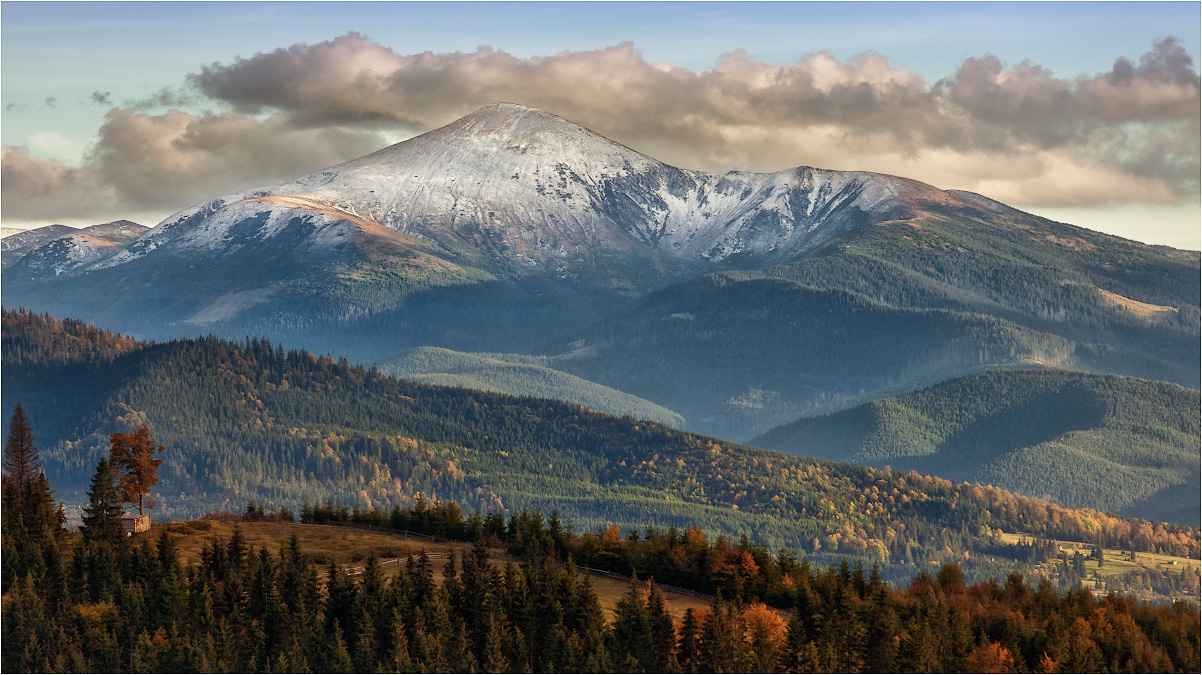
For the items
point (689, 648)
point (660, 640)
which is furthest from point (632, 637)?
point (689, 648)

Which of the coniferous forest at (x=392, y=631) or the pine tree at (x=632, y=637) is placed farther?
the pine tree at (x=632, y=637)

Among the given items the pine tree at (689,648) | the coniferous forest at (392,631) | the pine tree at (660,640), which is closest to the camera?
the coniferous forest at (392,631)

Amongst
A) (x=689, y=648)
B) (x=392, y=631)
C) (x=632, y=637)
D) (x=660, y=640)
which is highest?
(x=392, y=631)

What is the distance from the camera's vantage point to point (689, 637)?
189750 millimetres

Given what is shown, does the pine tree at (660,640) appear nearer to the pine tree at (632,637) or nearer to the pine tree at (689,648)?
the pine tree at (632,637)

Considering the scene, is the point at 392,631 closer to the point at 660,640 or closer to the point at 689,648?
the point at 660,640

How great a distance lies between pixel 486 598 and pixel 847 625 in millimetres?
43705

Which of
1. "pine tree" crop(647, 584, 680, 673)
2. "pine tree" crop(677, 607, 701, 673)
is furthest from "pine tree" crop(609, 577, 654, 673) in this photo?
"pine tree" crop(677, 607, 701, 673)

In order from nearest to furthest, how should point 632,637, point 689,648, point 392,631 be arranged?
point 392,631
point 632,637
point 689,648

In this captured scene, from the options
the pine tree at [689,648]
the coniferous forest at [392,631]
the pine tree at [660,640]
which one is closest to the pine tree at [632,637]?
the coniferous forest at [392,631]

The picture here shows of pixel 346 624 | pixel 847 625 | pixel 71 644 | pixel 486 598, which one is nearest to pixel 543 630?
pixel 486 598

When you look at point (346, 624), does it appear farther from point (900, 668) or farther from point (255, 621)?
point (900, 668)

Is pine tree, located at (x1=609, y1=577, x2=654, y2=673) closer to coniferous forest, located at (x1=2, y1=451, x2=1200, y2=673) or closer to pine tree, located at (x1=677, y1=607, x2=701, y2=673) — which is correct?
coniferous forest, located at (x1=2, y1=451, x2=1200, y2=673)

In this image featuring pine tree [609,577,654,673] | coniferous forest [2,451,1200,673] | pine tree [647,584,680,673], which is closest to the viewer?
coniferous forest [2,451,1200,673]
